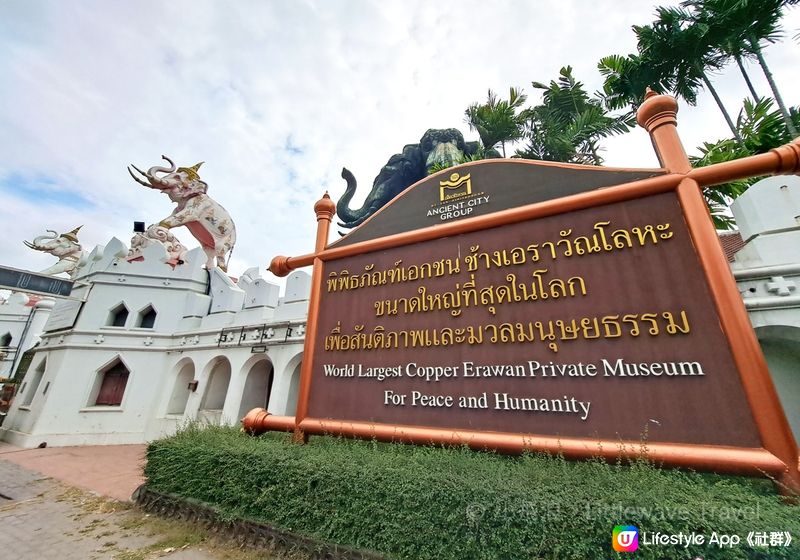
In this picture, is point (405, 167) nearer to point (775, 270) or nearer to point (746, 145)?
point (746, 145)

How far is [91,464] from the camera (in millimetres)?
8078

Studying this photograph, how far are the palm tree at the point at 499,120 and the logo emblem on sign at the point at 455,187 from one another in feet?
34.0

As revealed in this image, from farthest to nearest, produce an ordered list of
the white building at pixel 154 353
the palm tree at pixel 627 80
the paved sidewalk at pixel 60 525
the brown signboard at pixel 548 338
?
1. the palm tree at pixel 627 80
2. the white building at pixel 154 353
3. the paved sidewalk at pixel 60 525
4. the brown signboard at pixel 548 338

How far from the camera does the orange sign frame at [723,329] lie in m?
2.02

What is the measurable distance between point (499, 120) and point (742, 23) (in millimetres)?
7107

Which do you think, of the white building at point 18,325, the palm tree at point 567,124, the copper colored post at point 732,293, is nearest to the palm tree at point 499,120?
the palm tree at point 567,124

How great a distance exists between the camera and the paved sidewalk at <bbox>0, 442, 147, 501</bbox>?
6270 mm

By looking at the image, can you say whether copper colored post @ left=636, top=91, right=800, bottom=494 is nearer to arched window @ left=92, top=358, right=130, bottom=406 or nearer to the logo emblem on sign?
the logo emblem on sign

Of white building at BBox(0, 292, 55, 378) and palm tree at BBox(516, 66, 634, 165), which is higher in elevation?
palm tree at BBox(516, 66, 634, 165)

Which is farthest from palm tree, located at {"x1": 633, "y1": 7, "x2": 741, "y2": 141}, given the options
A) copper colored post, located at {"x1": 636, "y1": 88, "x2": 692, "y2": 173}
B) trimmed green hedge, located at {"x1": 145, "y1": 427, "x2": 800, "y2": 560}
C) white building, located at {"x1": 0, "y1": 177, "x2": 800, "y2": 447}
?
trimmed green hedge, located at {"x1": 145, "y1": 427, "x2": 800, "y2": 560}

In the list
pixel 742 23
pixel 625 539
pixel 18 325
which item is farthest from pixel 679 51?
pixel 18 325

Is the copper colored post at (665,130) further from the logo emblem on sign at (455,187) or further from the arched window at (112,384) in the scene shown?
the arched window at (112,384)

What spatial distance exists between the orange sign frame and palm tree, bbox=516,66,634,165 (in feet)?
31.2

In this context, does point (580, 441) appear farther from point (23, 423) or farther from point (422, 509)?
point (23, 423)
